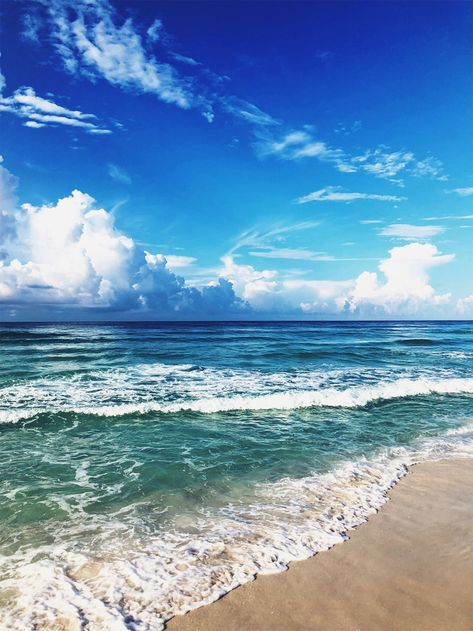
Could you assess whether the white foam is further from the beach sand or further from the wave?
the wave

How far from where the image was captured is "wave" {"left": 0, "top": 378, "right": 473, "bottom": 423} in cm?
1249

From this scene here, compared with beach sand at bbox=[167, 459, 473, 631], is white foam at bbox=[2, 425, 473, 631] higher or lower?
lower

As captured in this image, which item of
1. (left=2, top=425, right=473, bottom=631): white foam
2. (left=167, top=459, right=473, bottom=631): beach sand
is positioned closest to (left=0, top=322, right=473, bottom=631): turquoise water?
(left=2, top=425, right=473, bottom=631): white foam

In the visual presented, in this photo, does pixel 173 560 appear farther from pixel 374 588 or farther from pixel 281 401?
pixel 281 401

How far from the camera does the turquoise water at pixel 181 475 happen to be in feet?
15.1

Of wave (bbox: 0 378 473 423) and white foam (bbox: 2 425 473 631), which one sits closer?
white foam (bbox: 2 425 473 631)

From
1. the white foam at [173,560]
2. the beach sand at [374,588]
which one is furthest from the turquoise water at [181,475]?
the beach sand at [374,588]

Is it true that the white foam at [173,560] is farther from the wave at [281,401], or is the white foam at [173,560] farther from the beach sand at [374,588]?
the wave at [281,401]

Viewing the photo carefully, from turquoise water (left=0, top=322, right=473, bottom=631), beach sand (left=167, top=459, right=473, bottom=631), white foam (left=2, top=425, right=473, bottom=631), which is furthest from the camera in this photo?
turquoise water (left=0, top=322, right=473, bottom=631)

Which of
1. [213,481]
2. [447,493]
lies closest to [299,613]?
[213,481]

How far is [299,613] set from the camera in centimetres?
406

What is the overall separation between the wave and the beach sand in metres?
7.65

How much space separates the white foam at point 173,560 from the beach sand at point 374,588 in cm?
23

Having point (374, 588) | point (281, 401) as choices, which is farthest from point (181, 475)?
point (281, 401)
